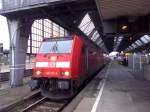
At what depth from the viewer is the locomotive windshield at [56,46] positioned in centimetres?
1200

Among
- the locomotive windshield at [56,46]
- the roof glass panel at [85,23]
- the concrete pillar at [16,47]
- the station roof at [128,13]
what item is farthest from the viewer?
the roof glass panel at [85,23]

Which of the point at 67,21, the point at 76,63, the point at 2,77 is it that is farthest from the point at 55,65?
the point at 67,21

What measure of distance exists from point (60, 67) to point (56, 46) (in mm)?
1471

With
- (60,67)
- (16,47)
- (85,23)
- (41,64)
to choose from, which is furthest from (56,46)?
(85,23)

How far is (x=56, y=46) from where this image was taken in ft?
40.6

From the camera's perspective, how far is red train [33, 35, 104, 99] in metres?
11.1

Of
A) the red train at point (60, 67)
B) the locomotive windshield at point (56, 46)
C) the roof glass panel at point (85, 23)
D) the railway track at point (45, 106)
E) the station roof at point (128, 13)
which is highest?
the roof glass panel at point (85, 23)

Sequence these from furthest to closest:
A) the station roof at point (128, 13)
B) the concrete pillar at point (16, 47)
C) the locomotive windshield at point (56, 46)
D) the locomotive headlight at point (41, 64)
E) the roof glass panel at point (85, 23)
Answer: the roof glass panel at point (85, 23) → the concrete pillar at point (16, 47) → the locomotive windshield at point (56, 46) → the locomotive headlight at point (41, 64) → the station roof at point (128, 13)

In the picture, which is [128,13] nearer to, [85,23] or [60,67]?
[60,67]

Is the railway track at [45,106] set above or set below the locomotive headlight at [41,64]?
below

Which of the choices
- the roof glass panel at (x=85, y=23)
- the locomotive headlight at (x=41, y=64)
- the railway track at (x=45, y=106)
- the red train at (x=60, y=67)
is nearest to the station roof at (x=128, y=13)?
the red train at (x=60, y=67)

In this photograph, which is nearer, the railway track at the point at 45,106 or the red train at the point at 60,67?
the railway track at the point at 45,106

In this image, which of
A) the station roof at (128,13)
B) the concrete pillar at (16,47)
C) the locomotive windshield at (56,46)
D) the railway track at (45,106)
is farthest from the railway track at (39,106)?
the station roof at (128,13)

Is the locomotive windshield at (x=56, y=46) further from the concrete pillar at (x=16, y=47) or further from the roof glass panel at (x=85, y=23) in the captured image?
the roof glass panel at (x=85, y=23)
